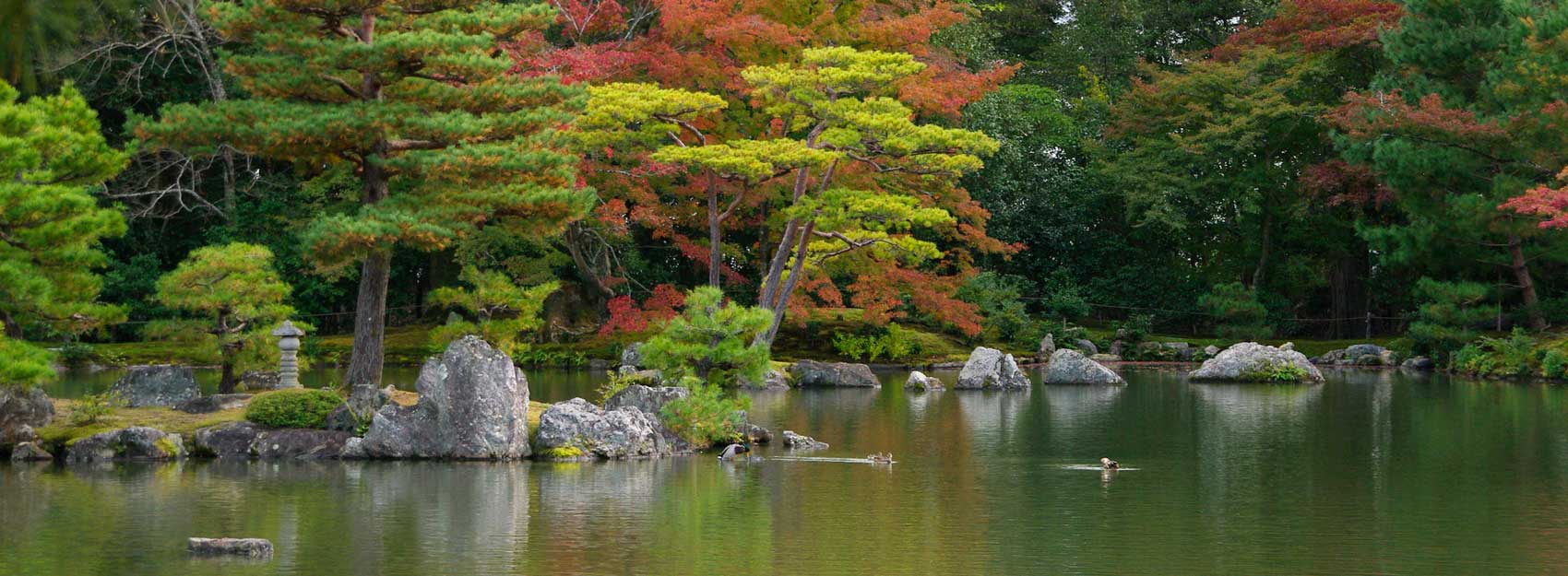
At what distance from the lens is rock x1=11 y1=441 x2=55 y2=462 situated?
571 inches

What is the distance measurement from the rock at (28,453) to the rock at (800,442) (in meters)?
7.27

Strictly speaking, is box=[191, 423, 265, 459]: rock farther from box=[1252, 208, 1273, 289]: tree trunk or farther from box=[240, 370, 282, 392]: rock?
box=[1252, 208, 1273, 289]: tree trunk

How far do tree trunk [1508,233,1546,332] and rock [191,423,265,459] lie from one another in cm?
2262

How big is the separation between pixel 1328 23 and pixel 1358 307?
6.57m

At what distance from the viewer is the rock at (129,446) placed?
14.7 metres

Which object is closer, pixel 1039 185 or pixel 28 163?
pixel 28 163

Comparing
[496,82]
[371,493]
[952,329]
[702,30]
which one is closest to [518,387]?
[371,493]

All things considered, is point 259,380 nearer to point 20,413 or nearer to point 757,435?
point 20,413

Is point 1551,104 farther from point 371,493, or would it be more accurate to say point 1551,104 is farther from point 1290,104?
point 371,493

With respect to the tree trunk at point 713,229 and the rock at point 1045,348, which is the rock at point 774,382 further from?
the rock at point 1045,348

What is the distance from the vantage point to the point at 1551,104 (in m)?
25.1

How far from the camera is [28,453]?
14.6 meters

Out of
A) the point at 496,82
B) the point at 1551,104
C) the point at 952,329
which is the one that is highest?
the point at 1551,104

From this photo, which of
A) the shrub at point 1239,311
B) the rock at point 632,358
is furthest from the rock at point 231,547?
the shrub at point 1239,311
